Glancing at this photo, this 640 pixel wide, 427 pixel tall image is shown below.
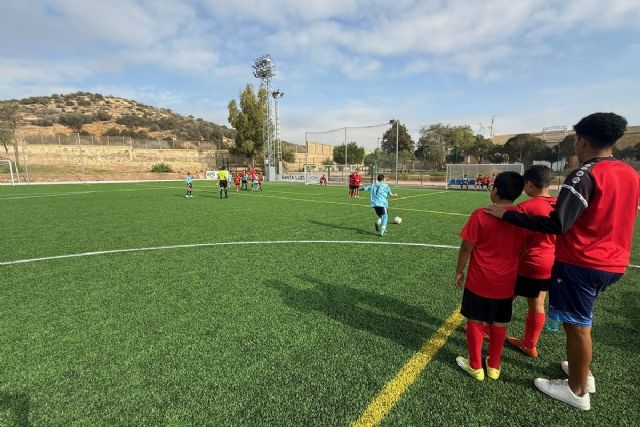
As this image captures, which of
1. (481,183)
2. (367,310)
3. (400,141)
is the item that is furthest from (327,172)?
(400,141)

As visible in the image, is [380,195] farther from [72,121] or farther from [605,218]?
[72,121]

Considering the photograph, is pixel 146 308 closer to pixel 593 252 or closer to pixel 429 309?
pixel 429 309

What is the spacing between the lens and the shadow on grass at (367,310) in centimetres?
345

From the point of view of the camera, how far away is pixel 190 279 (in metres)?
5.07

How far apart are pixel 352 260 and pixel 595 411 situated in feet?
13.2

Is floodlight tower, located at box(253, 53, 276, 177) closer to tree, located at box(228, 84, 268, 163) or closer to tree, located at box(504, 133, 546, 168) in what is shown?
tree, located at box(228, 84, 268, 163)

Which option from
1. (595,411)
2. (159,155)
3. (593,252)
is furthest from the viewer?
(159,155)

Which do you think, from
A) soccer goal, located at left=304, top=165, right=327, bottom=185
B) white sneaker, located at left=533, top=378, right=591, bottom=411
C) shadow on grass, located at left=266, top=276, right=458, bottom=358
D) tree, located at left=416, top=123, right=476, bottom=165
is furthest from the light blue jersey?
tree, located at left=416, top=123, right=476, bottom=165

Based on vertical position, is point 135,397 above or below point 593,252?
below

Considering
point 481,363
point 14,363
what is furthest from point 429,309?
point 14,363

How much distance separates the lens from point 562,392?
2.46 meters

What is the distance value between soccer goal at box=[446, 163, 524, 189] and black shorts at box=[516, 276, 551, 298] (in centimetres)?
2707

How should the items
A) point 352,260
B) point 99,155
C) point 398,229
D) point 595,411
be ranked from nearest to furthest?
1. point 595,411
2. point 352,260
3. point 398,229
4. point 99,155

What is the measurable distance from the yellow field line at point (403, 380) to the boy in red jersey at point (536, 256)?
80 cm
